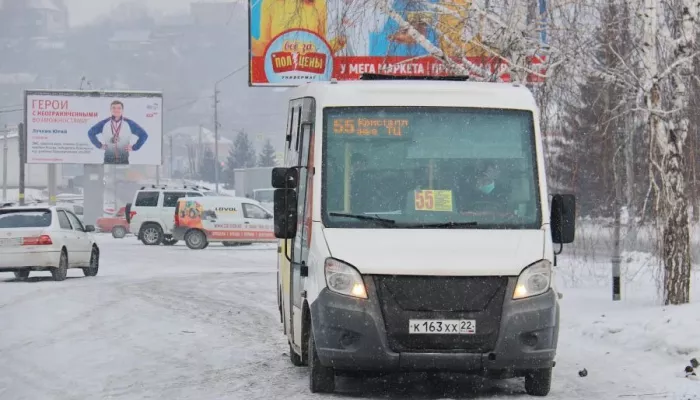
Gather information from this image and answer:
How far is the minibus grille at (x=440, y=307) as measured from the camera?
29.1ft

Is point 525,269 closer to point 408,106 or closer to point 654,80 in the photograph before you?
point 408,106

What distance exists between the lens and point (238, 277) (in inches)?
1055

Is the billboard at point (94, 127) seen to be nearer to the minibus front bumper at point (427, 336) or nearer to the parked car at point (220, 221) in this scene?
the parked car at point (220, 221)

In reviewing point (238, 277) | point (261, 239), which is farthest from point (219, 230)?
point (238, 277)

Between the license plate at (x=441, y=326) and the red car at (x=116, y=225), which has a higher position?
the license plate at (x=441, y=326)

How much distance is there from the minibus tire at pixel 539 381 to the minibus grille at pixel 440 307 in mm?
631

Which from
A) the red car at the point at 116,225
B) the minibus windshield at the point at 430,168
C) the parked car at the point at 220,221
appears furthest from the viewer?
the red car at the point at 116,225

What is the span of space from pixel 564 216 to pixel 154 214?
1452 inches

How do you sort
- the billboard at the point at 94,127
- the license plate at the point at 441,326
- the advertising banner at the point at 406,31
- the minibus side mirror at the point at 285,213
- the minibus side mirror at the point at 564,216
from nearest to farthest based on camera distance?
the license plate at the point at 441,326 → the minibus side mirror at the point at 564,216 → the minibus side mirror at the point at 285,213 → the advertising banner at the point at 406,31 → the billboard at the point at 94,127

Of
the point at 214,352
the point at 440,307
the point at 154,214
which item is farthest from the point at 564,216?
the point at 154,214

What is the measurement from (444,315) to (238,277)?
59.7 feet

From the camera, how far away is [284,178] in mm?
9789

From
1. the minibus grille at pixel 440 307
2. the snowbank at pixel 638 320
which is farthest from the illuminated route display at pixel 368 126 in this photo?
the snowbank at pixel 638 320

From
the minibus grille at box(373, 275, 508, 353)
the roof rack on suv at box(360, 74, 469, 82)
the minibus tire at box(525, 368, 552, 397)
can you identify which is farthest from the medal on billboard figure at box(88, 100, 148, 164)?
the minibus grille at box(373, 275, 508, 353)
